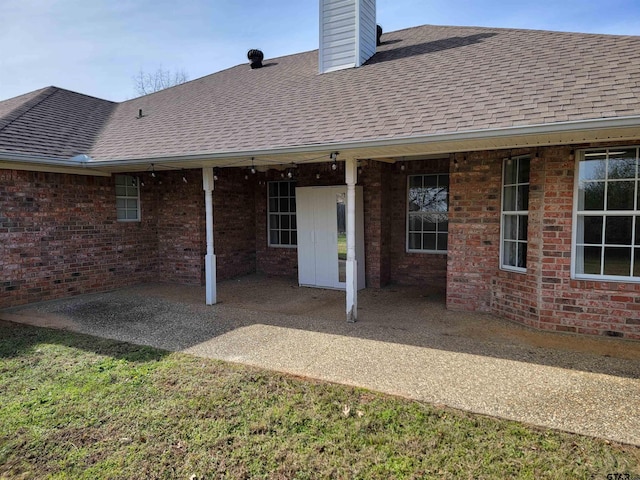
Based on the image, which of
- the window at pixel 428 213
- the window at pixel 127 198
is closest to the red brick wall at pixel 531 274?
the window at pixel 428 213

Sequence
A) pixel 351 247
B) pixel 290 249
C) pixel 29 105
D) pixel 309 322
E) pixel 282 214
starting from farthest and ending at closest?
pixel 282 214 < pixel 290 249 < pixel 29 105 < pixel 309 322 < pixel 351 247

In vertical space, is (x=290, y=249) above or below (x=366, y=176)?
below

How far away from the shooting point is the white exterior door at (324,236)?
9.20 meters

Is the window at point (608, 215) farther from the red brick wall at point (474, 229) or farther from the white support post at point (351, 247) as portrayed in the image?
the white support post at point (351, 247)

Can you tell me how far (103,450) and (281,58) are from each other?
1146cm

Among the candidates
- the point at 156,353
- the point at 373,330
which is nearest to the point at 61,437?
the point at 156,353

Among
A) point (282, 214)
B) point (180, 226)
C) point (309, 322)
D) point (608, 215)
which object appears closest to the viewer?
point (608, 215)

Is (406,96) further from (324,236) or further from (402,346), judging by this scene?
(402,346)

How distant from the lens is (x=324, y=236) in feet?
30.7

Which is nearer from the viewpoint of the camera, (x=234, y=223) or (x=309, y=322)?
(x=309, y=322)

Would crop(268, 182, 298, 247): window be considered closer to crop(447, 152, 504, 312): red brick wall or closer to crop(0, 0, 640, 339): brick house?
crop(0, 0, 640, 339): brick house

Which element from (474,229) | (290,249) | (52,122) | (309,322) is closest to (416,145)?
(474,229)

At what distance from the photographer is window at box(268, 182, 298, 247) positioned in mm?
10914

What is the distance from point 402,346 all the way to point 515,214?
292 centimetres
